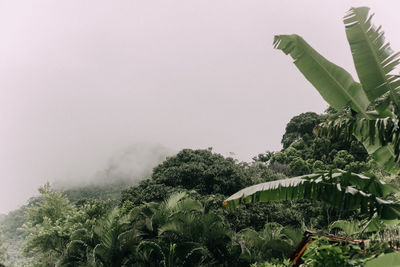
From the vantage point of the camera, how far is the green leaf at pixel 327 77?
15.4ft

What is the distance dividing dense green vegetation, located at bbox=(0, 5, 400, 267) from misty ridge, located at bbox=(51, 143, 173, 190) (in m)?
59.3

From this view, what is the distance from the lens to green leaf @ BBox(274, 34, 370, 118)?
468cm

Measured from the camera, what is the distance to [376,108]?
14.2 ft

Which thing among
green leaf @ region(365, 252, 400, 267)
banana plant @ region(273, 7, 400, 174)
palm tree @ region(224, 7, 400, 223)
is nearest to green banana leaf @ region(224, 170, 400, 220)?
palm tree @ region(224, 7, 400, 223)

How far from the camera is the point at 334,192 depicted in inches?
171

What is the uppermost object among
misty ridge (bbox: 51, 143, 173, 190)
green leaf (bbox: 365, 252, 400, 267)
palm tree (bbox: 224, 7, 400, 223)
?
misty ridge (bbox: 51, 143, 173, 190)

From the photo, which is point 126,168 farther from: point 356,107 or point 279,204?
point 356,107

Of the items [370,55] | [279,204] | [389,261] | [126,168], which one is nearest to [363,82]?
[370,55]

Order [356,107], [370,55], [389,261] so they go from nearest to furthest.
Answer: [389,261]
[370,55]
[356,107]

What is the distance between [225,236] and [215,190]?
29.5 ft

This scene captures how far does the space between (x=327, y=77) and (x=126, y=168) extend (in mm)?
90746

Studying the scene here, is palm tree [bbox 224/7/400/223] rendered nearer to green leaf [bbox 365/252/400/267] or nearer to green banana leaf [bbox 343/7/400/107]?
green banana leaf [bbox 343/7/400/107]

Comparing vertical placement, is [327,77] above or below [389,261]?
above

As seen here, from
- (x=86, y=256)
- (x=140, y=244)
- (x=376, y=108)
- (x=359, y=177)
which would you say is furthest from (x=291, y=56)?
(x=86, y=256)
